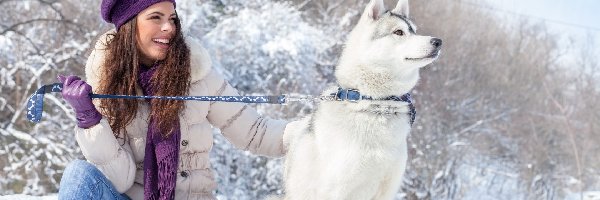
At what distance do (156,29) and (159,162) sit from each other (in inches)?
20.9

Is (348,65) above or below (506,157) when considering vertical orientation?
above

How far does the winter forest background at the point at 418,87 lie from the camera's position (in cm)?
892

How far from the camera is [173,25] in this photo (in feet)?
8.50

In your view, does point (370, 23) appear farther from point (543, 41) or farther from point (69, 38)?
point (543, 41)

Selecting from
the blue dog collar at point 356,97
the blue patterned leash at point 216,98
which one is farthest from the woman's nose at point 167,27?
the blue dog collar at point 356,97

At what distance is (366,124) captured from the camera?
2223mm

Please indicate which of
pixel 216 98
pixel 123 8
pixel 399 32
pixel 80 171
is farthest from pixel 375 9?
pixel 80 171

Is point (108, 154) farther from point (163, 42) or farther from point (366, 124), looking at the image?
point (366, 124)

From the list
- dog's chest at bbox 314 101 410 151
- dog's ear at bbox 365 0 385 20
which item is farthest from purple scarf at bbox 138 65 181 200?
dog's ear at bbox 365 0 385 20

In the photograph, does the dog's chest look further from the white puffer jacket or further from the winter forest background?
the winter forest background

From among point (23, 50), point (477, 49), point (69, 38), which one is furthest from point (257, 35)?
point (477, 49)

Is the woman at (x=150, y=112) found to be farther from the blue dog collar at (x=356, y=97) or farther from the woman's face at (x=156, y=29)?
the blue dog collar at (x=356, y=97)

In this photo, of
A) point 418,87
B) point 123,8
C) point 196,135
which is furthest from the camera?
point 418,87

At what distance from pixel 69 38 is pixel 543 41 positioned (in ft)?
39.9
